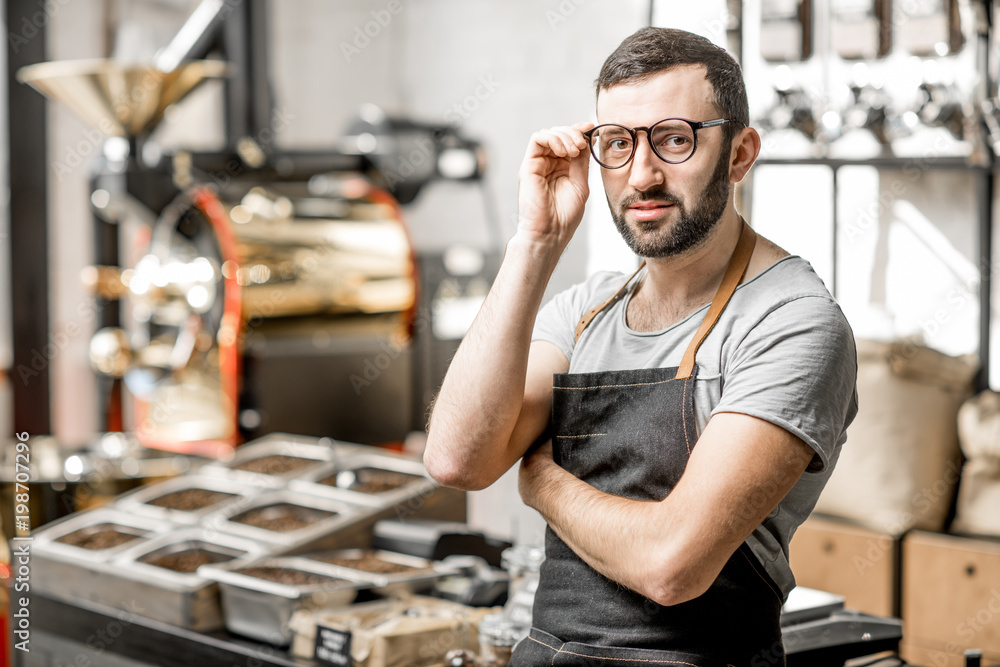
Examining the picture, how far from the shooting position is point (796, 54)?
9.93 ft

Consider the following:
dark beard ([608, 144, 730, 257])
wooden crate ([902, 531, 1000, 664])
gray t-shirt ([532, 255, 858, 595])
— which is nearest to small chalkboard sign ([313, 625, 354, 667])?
gray t-shirt ([532, 255, 858, 595])

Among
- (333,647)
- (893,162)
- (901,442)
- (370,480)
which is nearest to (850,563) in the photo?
(901,442)

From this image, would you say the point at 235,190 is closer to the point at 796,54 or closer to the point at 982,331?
the point at 796,54

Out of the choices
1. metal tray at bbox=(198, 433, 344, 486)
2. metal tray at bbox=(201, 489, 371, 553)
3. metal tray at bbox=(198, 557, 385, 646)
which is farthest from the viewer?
metal tray at bbox=(198, 433, 344, 486)

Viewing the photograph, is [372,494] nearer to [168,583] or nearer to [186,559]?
[186,559]

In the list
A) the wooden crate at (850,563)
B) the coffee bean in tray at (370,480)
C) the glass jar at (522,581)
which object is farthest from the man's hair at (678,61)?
the wooden crate at (850,563)

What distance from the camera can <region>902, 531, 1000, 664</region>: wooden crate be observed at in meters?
2.74

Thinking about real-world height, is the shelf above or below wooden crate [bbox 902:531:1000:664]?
above

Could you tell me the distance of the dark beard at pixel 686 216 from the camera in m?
1.32

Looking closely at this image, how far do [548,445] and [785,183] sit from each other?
253cm

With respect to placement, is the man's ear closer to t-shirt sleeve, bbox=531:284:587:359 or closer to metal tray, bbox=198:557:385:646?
t-shirt sleeve, bbox=531:284:587:359

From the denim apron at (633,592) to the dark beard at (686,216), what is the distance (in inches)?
3.4

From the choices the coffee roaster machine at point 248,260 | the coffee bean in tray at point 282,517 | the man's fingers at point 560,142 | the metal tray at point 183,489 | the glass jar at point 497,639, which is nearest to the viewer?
the man's fingers at point 560,142

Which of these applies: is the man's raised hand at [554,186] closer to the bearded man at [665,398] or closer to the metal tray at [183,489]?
the bearded man at [665,398]
